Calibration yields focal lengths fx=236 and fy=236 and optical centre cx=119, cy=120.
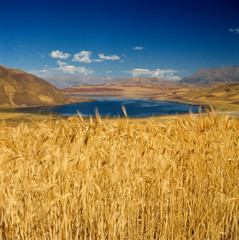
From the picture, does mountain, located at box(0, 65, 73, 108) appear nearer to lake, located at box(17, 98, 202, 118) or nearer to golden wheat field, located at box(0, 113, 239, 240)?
lake, located at box(17, 98, 202, 118)

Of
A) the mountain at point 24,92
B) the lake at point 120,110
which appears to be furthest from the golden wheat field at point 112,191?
the mountain at point 24,92

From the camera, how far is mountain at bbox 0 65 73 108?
7357 centimetres

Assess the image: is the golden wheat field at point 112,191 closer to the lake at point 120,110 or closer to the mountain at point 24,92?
the lake at point 120,110

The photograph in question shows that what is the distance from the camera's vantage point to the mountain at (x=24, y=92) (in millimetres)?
73575

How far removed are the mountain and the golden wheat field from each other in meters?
73.4

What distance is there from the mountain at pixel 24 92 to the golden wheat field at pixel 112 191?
7342 centimetres

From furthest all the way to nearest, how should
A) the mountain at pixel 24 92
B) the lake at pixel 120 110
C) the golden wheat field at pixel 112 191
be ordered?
the mountain at pixel 24 92, the lake at pixel 120 110, the golden wheat field at pixel 112 191

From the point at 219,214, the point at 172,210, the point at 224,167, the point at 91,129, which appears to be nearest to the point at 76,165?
the point at 91,129

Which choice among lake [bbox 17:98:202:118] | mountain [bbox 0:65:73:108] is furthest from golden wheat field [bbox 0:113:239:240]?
mountain [bbox 0:65:73:108]

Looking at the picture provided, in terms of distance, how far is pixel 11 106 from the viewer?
7012 cm

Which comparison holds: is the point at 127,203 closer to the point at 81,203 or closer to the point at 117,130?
the point at 81,203

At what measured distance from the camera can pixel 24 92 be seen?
7969cm

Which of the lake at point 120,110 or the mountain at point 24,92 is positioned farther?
the mountain at point 24,92

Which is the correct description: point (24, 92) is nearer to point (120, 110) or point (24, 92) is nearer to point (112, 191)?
point (120, 110)
